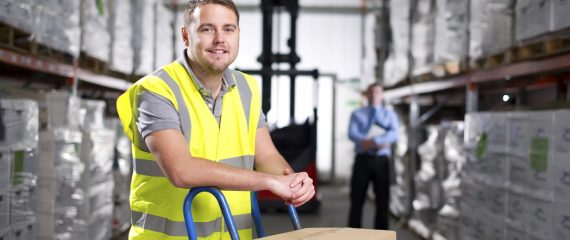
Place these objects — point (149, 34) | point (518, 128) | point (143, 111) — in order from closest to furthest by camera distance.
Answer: point (143, 111) → point (518, 128) → point (149, 34)

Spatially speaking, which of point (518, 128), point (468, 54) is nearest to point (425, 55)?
point (468, 54)

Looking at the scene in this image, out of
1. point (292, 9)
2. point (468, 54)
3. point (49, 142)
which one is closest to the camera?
point (49, 142)

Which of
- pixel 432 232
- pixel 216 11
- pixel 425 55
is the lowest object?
pixel 432 232

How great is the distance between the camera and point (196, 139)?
2076mm

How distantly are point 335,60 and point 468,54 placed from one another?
949 centimetres

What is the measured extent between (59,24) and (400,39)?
4372 millimetres

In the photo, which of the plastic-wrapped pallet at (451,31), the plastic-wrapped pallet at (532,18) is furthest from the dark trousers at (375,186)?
the plastic-wrapped pallet at (532,18)

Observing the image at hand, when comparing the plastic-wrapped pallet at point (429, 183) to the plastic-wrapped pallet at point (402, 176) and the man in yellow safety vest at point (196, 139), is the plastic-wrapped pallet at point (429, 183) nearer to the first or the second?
the plastic-wrapped pallet at point (402, 176)

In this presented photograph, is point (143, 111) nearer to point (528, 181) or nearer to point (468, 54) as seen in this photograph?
point (528, 181)

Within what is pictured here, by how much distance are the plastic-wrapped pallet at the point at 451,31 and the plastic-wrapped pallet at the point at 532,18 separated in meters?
1.36

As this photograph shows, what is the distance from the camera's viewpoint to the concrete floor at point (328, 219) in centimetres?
786

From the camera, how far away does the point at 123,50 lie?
7.11 m

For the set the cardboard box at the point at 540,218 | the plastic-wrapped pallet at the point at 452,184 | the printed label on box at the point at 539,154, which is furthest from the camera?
the plastic-wrapped pallet at the point at 452,184

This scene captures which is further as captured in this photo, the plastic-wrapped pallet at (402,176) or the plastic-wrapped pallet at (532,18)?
the plastic-wrapped pallet at (402,176)
